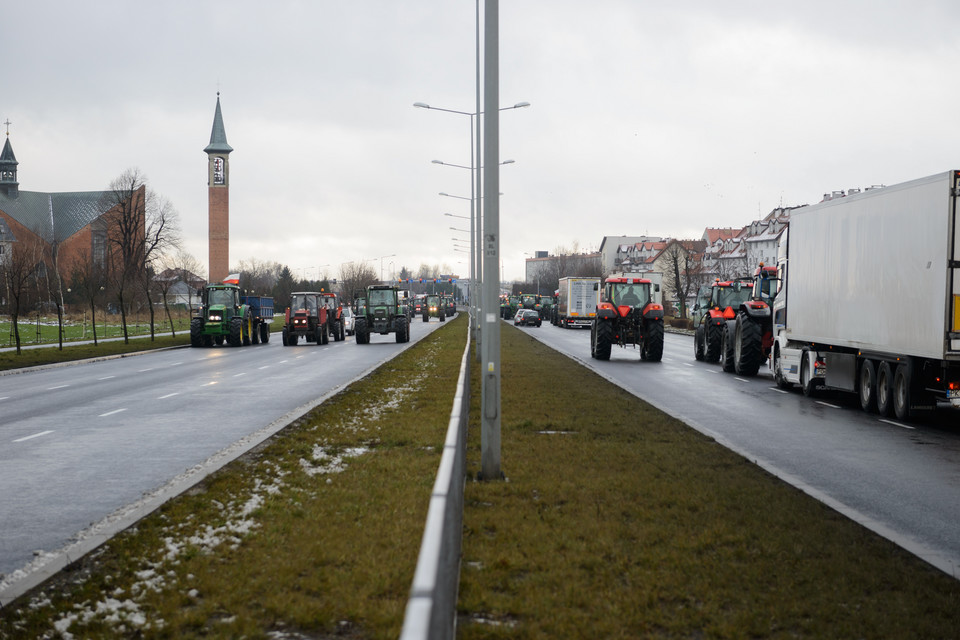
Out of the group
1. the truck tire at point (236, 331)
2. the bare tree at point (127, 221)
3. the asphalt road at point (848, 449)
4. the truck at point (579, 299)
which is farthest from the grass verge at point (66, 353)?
the bare tree at point (127, 221)

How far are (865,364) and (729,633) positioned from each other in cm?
1326

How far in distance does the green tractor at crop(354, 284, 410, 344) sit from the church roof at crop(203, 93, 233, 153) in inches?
3168

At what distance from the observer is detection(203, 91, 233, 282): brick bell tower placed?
118750mm

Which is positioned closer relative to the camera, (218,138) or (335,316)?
(335,316)

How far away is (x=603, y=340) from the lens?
32.8m

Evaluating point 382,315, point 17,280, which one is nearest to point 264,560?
point 17,280

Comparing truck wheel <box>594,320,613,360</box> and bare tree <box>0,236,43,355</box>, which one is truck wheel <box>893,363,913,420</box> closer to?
truck wheel <box>594,320,613,360</box>

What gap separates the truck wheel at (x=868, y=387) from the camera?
1717 cm

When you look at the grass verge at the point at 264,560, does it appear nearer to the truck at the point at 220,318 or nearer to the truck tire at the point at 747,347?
the truck tire at the point at 747,347

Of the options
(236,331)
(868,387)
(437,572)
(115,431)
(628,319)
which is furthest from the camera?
(236,331)

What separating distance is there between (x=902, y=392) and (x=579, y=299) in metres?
53.4

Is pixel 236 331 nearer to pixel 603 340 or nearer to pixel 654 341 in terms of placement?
pixel 603 340

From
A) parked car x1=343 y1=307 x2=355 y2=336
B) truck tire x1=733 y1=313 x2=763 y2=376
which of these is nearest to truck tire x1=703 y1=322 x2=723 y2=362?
truck tire x1=733 y1=313 x2=763 y2=376

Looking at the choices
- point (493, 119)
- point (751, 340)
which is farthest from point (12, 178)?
point (493, 119)
